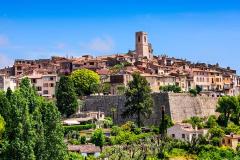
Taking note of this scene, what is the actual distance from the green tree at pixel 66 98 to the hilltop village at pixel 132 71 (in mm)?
10607

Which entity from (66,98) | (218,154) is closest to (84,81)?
(66,98)

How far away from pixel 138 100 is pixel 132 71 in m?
18.2

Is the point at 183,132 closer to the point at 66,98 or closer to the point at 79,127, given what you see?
the point at 79,127

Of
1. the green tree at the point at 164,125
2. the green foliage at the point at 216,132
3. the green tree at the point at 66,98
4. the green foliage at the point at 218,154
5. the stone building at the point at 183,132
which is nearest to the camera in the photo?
the green foliage at the point at 218,154

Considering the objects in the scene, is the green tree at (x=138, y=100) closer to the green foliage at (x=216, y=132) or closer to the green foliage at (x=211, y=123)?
the green foliage at (x=211, y=123)

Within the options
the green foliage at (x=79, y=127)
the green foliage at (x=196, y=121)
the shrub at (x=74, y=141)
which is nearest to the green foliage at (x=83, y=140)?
the shrub at (x=74, y=141)

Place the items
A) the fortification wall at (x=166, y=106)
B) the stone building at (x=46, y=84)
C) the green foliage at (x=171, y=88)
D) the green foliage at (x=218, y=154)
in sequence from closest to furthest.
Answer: the green foliage at (x=218, y=154) → the fortification wall at (x=166, y=106) → the green foliage at (x=171, y=88) → the stone building at (x=46, y=84)

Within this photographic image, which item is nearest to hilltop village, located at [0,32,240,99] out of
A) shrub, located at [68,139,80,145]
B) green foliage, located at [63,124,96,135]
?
green foliage, located at [63,124,96,135]

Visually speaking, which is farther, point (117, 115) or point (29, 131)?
point (117, 115)

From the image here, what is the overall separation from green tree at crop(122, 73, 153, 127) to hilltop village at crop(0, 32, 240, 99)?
45.3 feet

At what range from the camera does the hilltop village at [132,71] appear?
216ft

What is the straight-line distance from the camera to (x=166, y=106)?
5322cm

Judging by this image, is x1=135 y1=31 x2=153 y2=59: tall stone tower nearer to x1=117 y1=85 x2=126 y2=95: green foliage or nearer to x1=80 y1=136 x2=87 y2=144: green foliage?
x1=117 y1=85 x2=126 y2=95: green foliage

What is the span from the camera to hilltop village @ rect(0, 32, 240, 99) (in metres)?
65.9
